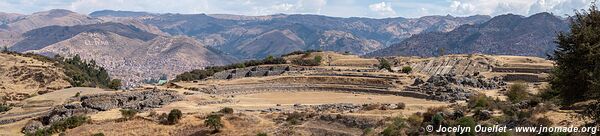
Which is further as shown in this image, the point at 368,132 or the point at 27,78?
the point at 27,78

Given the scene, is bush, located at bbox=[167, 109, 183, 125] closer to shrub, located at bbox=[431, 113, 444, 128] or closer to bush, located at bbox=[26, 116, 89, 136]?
bush, located at bbox=[26, 116, 89, 136]

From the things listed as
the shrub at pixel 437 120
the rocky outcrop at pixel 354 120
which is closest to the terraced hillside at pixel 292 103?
the rocky outcrop at pixel 354 120

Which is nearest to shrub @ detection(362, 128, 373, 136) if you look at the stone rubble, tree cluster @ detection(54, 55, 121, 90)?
the stone rubble

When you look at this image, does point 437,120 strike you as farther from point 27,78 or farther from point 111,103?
point 27,78

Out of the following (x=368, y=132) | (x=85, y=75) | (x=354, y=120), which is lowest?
(x=85, y=75)

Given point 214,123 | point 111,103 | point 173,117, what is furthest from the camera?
point 111,103

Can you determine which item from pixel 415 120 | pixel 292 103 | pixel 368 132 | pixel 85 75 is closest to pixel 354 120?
pixel 368 132

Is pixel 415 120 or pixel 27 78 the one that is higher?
pixel 415 120

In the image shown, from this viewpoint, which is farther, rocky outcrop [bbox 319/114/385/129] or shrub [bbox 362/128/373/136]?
rocky outcrop [bbox 319/114/385/129]

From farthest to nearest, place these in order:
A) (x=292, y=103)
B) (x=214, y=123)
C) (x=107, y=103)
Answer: (x=292, y=103) → (x=107, y=103) → (x=214, y=123)

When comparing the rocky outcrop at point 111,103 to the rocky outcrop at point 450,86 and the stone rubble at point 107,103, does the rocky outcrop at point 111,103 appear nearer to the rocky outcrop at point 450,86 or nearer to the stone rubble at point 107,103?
the stone rubble at point 107,103

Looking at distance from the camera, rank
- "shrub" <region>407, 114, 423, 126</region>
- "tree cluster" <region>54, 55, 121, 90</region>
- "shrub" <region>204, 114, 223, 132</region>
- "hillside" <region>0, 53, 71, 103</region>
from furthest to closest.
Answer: "tree cluster" <region>54, 55, 121, 90</region> < "hillside" <region>0, 53, 71, 103</region> < "shrub" <region>204, 114, 223, 132</region> < "shrub" <region>407, 114, 423, 126</region>

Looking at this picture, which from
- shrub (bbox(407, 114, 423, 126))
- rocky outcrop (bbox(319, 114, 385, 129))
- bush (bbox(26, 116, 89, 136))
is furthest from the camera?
bush (bbox(26, 116, 89, 136))

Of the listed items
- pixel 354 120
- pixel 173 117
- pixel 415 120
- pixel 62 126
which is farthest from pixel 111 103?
pixel 415 120
